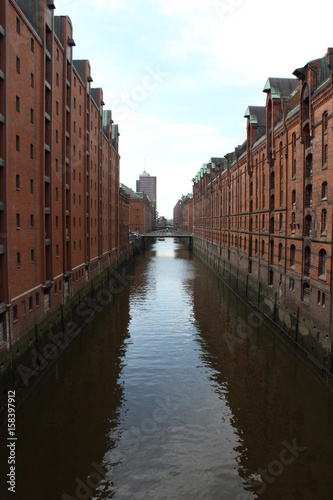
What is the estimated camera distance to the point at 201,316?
111 feet

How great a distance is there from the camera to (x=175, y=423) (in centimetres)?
1579

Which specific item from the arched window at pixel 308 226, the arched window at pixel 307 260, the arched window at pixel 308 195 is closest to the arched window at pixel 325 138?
the arched window at pixel 308 195

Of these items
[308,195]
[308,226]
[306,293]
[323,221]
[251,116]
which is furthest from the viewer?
[251,116]

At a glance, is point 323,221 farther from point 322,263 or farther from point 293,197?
point 293,197

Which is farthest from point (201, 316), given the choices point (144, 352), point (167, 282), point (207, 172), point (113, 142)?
point (207, 172)

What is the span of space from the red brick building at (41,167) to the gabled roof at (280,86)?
50.7ft

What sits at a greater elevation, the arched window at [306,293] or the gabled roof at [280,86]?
the gabled roof at [280,86]

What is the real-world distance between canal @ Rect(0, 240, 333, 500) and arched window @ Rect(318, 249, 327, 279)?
16.1 ft

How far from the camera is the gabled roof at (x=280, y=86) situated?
31.9 m

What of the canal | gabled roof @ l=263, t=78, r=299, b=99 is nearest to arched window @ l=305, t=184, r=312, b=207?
the canal

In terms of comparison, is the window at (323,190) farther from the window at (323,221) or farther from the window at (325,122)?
the window at (325,122)

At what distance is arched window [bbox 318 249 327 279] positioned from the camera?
2111cm

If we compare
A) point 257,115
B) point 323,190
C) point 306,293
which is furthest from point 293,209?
point 257,115

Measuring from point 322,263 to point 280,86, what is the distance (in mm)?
17612
